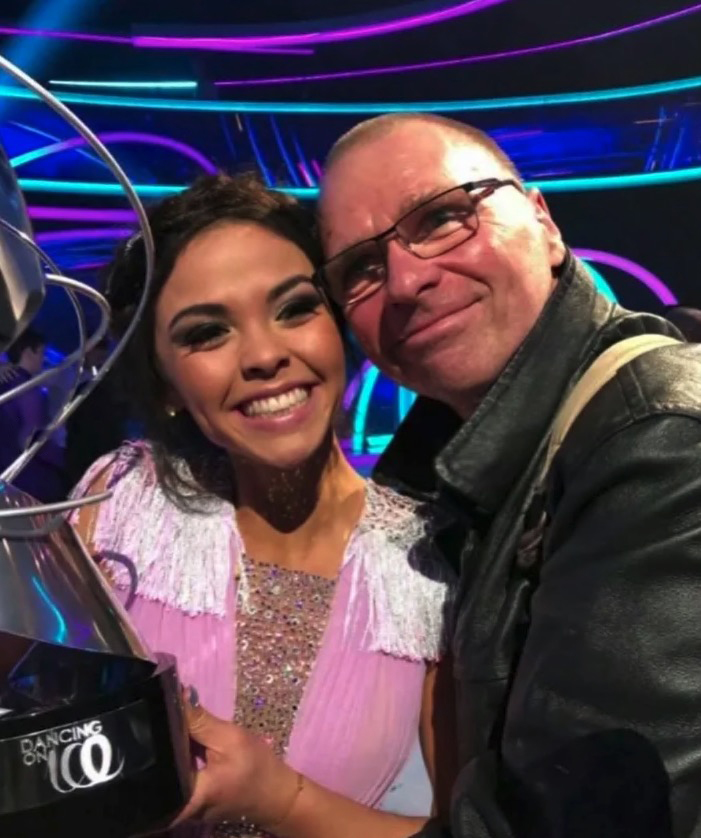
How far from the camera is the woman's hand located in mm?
827

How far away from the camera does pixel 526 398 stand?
2.89 feet

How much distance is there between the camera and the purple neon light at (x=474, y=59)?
287cm

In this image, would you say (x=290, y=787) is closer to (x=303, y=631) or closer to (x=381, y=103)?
(x=303, y=631)

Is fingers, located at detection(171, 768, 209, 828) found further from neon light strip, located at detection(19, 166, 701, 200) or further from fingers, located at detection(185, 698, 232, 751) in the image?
neon light strip, located at detection(19, 166, 701, 200)

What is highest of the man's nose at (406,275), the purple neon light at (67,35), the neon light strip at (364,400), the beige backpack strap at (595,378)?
the purple neon light at (67,35)

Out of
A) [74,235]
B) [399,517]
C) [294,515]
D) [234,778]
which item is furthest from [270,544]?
[74,235]

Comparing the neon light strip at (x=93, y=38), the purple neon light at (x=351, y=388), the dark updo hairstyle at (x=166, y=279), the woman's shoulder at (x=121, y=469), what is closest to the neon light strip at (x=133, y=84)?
the neon light strip at (x=93, y=38)

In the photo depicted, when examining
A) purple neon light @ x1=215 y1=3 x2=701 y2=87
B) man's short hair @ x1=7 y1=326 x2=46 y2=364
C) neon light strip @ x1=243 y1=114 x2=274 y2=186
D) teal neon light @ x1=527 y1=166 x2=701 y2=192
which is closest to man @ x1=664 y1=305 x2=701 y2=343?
teal neon light @ x1=527 y1=166 x2=701 y2=192

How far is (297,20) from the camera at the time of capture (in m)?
2.97

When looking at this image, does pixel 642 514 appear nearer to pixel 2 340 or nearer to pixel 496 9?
pixel 2 340

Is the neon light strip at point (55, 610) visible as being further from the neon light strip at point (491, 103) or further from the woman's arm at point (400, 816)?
the neon light strip at point (491, 103)

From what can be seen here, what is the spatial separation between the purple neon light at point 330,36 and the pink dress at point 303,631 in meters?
2.20

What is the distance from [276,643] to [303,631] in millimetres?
38

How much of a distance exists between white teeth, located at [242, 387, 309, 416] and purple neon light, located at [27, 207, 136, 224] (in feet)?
6.77
